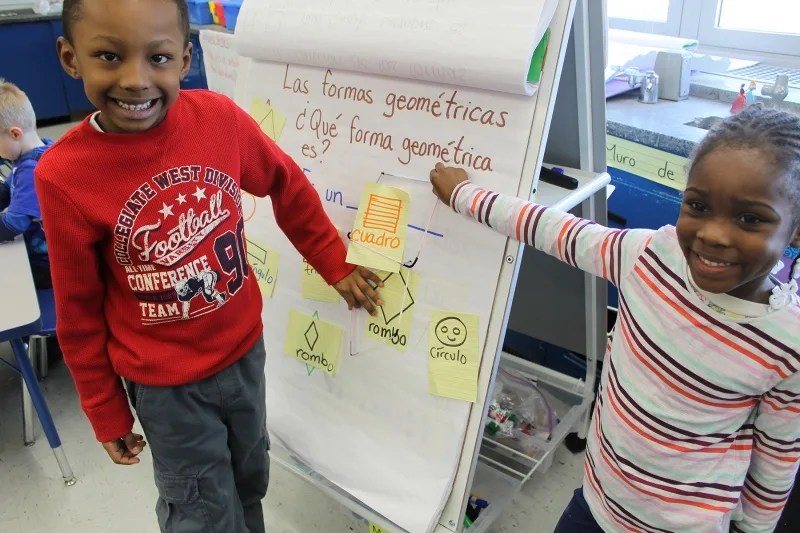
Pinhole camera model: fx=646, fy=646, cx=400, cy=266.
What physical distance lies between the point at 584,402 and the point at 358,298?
2.62 ft

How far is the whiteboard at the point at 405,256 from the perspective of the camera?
3.47ft

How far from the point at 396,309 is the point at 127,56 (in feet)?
1.95

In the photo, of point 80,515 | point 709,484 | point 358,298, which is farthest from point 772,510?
point 80,515

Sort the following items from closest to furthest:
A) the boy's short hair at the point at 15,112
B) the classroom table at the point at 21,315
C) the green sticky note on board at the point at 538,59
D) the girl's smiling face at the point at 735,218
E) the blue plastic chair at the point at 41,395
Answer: the girl's smiling face at the point at 735,218 < the green sticky note on board at the point at 538,59 < the classroom table at the point at 21,315 < the blue plastic chair at the point at 41,395 < the boy's short hair at the point at 15,112

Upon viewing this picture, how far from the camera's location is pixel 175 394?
1019 mm

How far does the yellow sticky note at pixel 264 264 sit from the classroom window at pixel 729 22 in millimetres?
1576

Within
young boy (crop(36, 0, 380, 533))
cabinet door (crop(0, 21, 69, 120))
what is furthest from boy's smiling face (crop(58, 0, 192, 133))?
cabinet door (crop(0, 21, 69, 120))

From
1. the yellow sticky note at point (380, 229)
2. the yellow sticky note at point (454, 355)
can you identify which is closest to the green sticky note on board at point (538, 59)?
the yellow sticky note at point (380, 229)

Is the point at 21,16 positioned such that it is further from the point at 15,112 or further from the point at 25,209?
the point at 25,209

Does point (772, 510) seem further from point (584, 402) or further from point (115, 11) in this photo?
A: point (115, 11)

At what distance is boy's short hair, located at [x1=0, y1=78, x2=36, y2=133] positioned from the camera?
1.81 metres

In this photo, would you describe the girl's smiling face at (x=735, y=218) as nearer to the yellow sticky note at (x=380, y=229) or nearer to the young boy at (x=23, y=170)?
the yellow sticky note at (x=380, y=229)

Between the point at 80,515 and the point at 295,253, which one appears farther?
the point at 80,515

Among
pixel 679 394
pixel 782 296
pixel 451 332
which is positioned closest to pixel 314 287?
pixel 451 332
